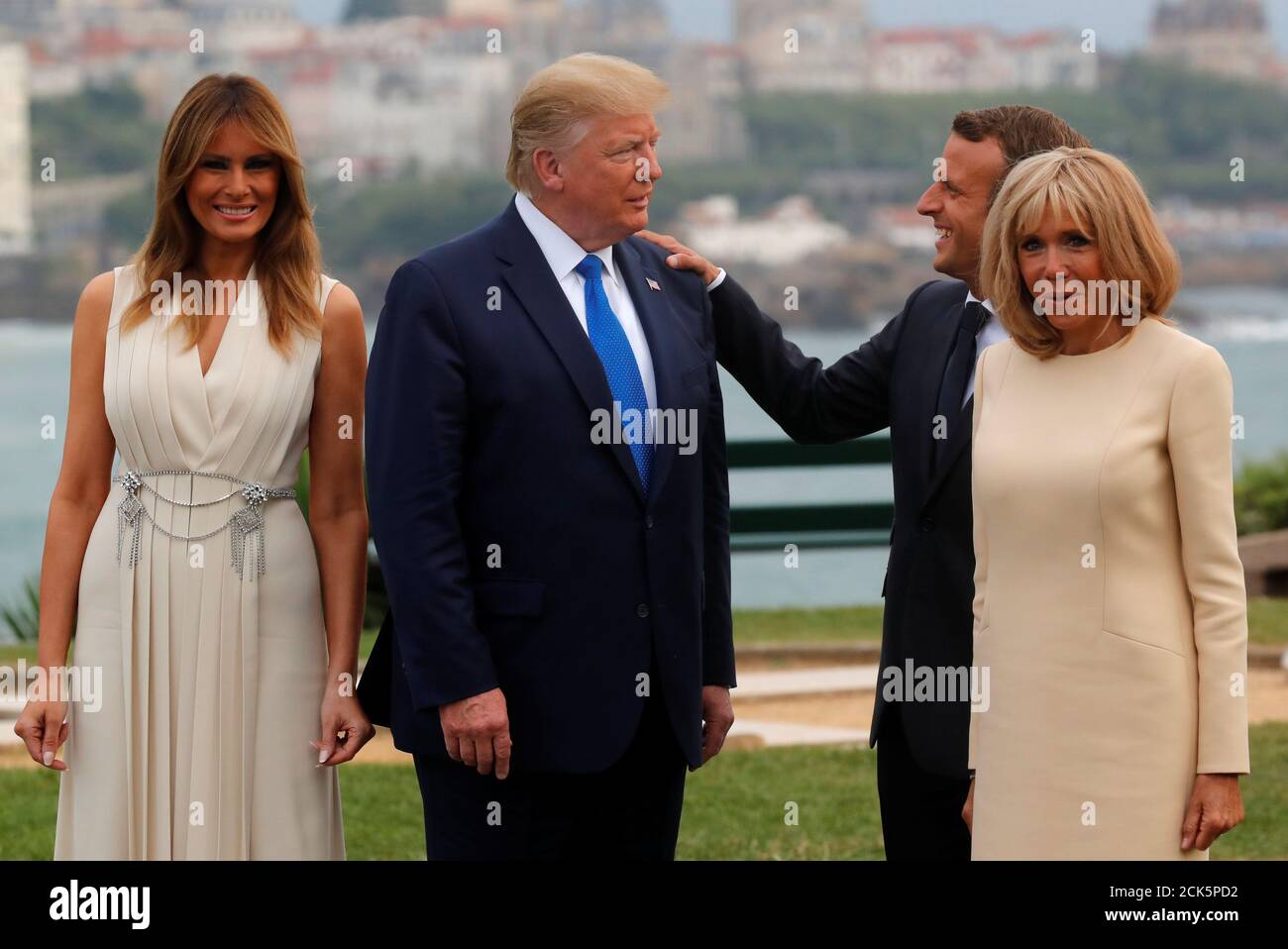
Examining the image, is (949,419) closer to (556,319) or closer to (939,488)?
(939,488)

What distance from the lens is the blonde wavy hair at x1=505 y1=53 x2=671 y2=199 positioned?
153 inches

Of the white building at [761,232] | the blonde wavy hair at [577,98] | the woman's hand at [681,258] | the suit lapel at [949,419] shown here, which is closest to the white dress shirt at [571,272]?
the blonde wavy hair at [577,98]

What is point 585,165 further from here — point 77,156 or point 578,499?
point 77,156

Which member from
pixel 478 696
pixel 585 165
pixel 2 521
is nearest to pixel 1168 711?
pixel 478 696

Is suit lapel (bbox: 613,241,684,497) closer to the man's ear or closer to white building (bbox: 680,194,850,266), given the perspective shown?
the man's ear

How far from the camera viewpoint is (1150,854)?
3543mm

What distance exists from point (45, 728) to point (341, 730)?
0.59 m

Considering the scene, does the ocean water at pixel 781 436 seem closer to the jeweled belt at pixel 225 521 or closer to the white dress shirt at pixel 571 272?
the jeweled belt at pixel 225 521

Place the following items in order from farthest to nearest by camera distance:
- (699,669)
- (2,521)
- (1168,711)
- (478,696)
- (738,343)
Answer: (2,521) → (738,343) → (699,669) → (478,696) → (1168,711)

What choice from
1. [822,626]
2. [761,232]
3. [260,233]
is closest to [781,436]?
[822,626]

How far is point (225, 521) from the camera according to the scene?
13.4ft

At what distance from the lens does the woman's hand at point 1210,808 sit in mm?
3500

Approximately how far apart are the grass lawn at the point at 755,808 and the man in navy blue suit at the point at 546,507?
2366 mm
